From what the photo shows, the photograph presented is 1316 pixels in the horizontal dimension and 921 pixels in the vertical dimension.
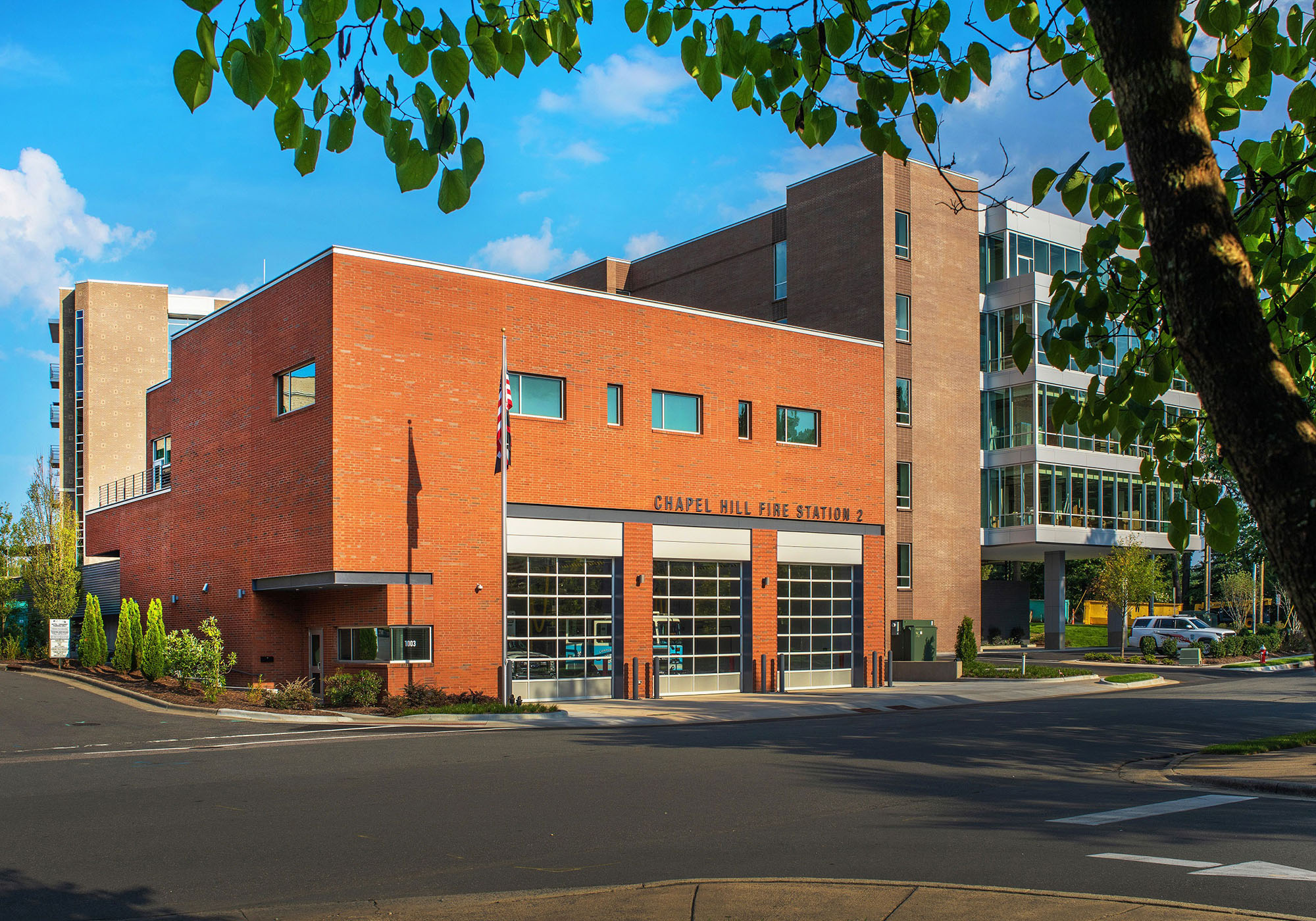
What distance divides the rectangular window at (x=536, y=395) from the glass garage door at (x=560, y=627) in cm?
395

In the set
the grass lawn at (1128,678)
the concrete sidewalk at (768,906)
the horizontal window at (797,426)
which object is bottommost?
the grass lawn at (1128,678)

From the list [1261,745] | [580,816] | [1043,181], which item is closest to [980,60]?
[1043,181]

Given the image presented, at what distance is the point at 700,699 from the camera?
3169cm

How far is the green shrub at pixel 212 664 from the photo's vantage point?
27906 millimetres

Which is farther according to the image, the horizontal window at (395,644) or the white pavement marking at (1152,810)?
the horizontal window at (395,644)

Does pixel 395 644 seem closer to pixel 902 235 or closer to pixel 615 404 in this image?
pixel 615 404

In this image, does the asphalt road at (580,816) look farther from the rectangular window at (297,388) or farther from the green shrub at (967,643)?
the green shrub at (967,643)

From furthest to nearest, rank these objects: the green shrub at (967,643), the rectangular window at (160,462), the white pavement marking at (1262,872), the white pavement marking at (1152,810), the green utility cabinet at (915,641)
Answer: the green shrub at (967,643) → the green utility cabinet at (915,641) → the rectangular window at (160,462) → the white pavement marking at (1152,810) → the white pavement marking at (1262,872)

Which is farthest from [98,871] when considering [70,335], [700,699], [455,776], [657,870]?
[70,335]

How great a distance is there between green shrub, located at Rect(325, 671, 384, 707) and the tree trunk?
2561 centimetres

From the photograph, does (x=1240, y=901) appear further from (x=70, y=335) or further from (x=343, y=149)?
(x=70, y=335)

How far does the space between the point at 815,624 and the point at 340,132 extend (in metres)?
33.8

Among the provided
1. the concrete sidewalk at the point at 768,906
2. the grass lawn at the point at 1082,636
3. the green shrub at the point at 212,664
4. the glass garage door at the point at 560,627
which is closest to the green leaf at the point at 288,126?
the concrete sidewalk at the point at 768,906

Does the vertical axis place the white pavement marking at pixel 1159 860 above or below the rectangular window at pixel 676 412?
below
